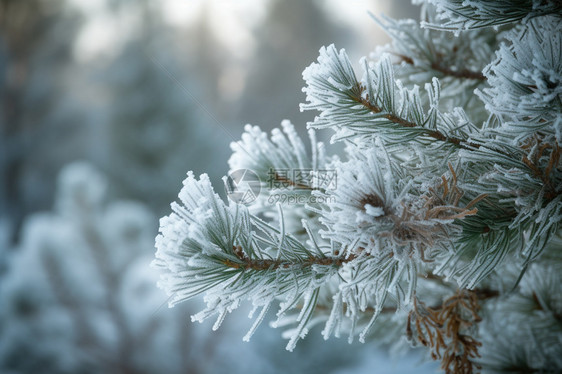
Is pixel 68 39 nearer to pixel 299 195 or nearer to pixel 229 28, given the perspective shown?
pixel 229 28

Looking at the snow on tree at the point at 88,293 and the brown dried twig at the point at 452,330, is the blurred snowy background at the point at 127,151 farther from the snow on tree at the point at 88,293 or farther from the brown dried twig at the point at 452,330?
the brown dried twig at the point at 452,330

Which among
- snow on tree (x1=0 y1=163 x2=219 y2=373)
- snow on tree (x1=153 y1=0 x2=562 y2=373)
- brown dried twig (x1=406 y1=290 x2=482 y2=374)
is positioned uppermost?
snow on tree (x1=0 y1=163 x2=219 y2=373)

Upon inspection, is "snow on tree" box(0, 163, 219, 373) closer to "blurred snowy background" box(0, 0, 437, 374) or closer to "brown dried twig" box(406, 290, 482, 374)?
"blurred snowy background" box(0, 0, 437, 374)

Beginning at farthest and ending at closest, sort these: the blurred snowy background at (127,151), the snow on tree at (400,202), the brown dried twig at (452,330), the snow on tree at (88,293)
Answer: the blurred snowy background at (127,151) < the snow on tree at (88,293) < the brown dried twig at (452,330) < the snow on tree at (400,202)

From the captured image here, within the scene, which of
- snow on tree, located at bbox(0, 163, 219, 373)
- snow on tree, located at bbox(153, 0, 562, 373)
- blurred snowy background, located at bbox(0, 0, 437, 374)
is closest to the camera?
snow on tree, located at bbox(153, 0, 562, 373)

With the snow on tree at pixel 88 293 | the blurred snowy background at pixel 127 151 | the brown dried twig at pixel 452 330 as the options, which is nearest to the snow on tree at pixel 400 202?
the brown dried twig at pixel 452 330

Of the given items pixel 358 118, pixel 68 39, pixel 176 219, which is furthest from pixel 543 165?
pixel 68 39

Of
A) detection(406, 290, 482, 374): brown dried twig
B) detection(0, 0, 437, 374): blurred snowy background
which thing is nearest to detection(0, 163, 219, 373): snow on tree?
detection(0, 0, 437, 374): blurred snowy background

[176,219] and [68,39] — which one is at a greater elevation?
[68,39]
